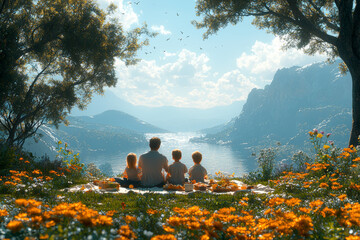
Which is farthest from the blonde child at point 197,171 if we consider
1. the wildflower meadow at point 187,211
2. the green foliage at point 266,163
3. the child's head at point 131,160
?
the green foliage at point 266,163

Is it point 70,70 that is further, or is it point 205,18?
point 70,70

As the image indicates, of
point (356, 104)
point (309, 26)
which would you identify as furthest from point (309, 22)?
point (356, 104)

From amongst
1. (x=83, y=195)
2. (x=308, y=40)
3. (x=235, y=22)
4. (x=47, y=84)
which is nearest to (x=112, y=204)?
(x=83, y=195)

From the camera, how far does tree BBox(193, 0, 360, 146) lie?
11688 millimetres

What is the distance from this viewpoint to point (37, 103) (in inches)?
782

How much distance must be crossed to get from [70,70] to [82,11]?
4698mm

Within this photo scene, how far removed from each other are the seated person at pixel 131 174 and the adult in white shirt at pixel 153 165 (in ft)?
1.40

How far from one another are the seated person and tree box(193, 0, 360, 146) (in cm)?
954

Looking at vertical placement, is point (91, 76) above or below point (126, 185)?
above

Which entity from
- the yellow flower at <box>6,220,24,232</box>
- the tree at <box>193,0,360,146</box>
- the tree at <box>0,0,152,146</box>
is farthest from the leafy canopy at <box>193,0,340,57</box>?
the yellow flower at <box>6,220,24,232</box>

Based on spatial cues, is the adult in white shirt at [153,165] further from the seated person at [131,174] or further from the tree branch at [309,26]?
the tree branch at [309,26]

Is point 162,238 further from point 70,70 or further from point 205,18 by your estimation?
point 70,70

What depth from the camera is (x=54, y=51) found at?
18969mm

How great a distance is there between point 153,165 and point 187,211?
673cm
